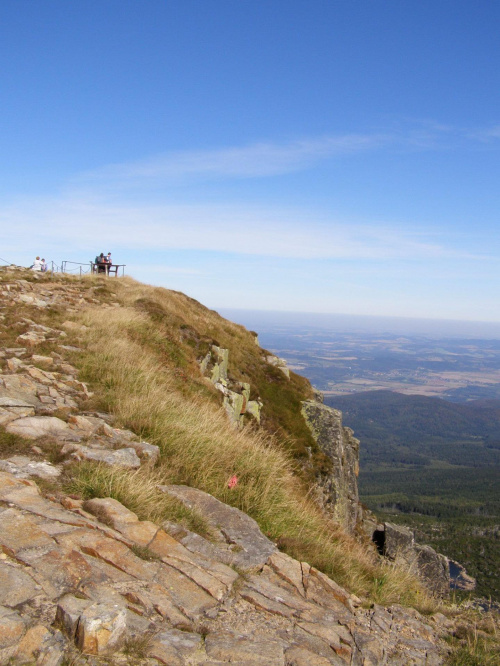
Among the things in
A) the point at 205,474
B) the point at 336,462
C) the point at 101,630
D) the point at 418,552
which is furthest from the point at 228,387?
the point at 101,630

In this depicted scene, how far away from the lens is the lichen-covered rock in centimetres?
1900

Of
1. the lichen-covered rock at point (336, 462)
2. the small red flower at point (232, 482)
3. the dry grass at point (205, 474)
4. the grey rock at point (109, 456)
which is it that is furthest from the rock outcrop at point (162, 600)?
the lichen-covered rock at point (336, 462)

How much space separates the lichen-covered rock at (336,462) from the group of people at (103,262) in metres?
20.0

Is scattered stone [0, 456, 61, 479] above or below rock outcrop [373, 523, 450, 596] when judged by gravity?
above

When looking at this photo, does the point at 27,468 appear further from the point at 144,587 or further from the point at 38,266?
the point at 38,266

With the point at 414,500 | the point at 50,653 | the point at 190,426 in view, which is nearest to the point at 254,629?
the point at 50,653

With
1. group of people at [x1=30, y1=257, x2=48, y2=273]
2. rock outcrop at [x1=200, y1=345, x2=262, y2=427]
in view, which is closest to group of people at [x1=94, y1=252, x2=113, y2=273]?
group of people at [x1=30, y1=257, x2=48, y2=273]

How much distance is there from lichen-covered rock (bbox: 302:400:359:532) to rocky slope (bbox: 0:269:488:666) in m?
12.5

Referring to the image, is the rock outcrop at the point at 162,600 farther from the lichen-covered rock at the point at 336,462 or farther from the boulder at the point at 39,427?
the lichen-covered rock at the point at 336,462

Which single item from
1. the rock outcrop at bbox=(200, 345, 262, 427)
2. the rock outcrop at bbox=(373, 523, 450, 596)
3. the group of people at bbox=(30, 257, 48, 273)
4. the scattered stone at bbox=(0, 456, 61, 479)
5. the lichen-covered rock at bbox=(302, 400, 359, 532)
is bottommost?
the rock outcrop at bbox=(373, 523, 450, 596)

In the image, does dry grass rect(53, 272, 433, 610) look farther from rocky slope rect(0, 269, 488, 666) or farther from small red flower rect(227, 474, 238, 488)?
rocky slope rect(0, 269, 488, 666)

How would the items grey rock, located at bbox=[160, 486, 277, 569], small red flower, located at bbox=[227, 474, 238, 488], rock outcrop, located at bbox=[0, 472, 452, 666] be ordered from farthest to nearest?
small red flower, located at bbox=[227, 474, 238, 488] → grey rock, located at bbox=[160, 486, 277, 569] → rock outcrop, located at bbox=[0, 472, 452, 666]

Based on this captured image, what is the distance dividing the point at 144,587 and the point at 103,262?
107 ft

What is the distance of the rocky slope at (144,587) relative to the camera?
3.70m
